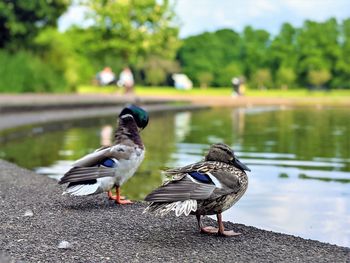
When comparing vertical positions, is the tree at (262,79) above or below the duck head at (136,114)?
below

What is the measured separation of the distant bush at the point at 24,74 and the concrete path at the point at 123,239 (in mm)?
23359

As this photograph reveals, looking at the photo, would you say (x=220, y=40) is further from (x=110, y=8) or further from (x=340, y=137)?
(x=340, y=137)

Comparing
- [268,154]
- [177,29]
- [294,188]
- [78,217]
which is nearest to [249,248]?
[78,217]

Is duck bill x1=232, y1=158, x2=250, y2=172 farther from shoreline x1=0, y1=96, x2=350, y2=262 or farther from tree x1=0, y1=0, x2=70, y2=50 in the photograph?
tree x1=0, y1=0, x2=70, y2=50

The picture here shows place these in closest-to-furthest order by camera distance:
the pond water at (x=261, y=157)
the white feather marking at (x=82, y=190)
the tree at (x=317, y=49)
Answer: the white feather marking at (x=82, y=190) < the pond water at (x=261, y=157) < the tree at (x=317, y=49)

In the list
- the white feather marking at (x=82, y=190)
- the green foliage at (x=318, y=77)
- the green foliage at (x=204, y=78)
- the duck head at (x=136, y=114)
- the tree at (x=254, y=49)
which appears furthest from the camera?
the tree at (x=254, y=49)

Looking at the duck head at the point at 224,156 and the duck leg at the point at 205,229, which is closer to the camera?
the duck leg at the point at 205,229

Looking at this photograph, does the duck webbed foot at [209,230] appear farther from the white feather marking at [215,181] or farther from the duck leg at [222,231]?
the white feather marking at [215,181]

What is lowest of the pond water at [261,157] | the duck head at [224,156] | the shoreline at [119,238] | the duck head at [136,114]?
the pond water at [261,157]

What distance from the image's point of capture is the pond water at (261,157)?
707cm

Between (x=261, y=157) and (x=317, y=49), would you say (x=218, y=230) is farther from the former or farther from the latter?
(x=317, y=49)


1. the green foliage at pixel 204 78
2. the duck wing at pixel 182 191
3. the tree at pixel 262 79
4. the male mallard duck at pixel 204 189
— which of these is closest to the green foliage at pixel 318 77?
the tree at pixel 262 79

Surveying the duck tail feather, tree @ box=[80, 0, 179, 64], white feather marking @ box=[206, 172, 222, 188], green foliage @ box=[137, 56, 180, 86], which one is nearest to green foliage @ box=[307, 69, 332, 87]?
green foliage @ box=[137, 56, 180, 86]

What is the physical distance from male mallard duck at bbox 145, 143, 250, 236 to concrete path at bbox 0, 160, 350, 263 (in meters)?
0.27
